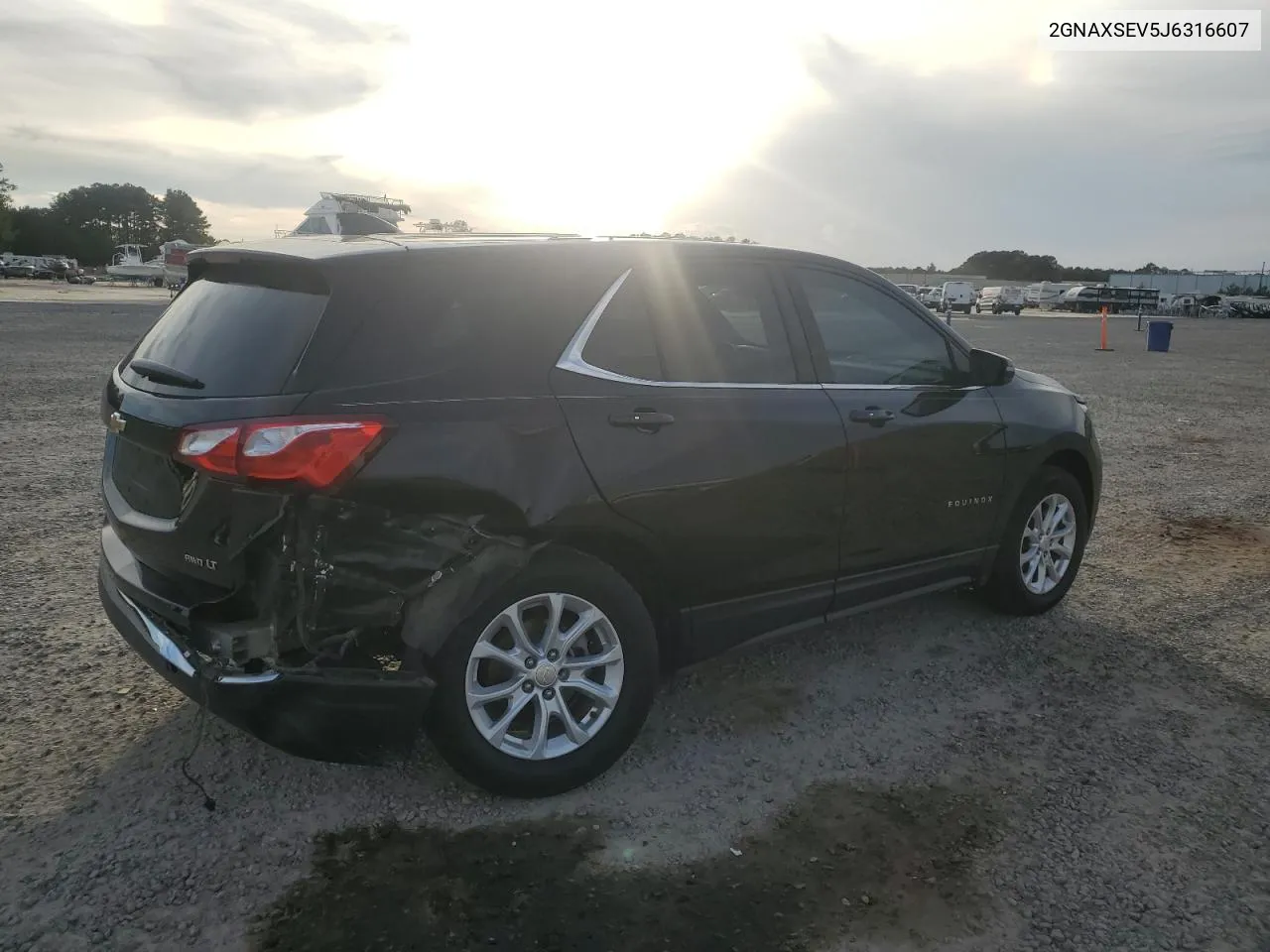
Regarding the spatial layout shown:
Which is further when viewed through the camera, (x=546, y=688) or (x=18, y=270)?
(x=18, y=270)

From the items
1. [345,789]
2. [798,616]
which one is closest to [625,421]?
[798,616]

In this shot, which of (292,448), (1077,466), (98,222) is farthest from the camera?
(98,222)

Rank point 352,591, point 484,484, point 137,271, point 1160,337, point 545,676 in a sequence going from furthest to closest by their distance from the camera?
point 137,271 → point 1160,337 → point 545,676 → point 484,484 → point 352,591

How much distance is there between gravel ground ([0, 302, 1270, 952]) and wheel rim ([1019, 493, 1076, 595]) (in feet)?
0.68

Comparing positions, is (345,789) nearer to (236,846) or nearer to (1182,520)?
(236,846)

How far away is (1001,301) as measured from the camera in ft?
195

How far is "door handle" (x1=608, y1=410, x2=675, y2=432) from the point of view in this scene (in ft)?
10.7

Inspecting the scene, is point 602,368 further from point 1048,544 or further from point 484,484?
point 1048,544

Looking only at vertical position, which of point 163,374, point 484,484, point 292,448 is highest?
point 163,374

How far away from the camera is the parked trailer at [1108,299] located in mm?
65750

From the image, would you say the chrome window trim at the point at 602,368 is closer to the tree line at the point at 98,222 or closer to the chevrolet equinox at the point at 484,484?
the chevrolet equinox at the point at 484,484

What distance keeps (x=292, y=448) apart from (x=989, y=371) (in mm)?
3227

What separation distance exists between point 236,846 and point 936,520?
3028 mm

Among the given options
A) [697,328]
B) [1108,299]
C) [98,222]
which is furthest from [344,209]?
[98,222]
